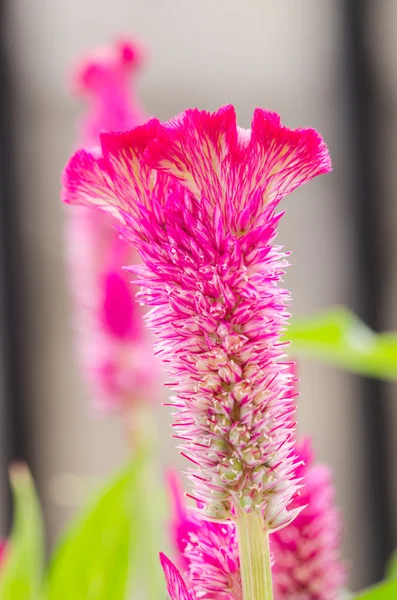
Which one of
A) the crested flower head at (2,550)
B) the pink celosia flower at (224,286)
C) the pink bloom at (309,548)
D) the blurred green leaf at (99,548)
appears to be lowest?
the crested flower head at (2,550)

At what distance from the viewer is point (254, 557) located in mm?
218

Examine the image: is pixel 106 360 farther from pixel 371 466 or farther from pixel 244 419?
pixel 371 466

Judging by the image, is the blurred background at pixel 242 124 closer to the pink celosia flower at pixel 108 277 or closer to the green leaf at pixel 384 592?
the pink celosia flower at pixel 108 277

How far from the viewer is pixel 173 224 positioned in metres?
0.22

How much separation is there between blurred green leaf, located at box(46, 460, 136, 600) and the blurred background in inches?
41.0

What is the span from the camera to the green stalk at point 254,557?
216 mm

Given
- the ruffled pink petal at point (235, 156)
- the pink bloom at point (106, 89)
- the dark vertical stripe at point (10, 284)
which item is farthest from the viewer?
the dark vertical stripe at point (10, 284)

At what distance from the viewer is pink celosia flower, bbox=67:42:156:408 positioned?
57cm

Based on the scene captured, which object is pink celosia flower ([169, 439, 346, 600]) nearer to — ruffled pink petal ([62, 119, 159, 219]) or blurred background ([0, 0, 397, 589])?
ruffled pink petal ([62, 119, 159, 219])

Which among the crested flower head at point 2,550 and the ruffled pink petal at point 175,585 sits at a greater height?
the ruffled pink petal at point 175,585

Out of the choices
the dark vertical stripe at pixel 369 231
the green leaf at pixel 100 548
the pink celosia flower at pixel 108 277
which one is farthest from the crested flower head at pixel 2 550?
the dark vertical stripe at pixel 369 231

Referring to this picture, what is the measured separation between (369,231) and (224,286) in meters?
1.42

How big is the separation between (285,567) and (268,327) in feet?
0.42

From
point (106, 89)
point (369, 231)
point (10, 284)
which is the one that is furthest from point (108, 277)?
point (369, 231)
